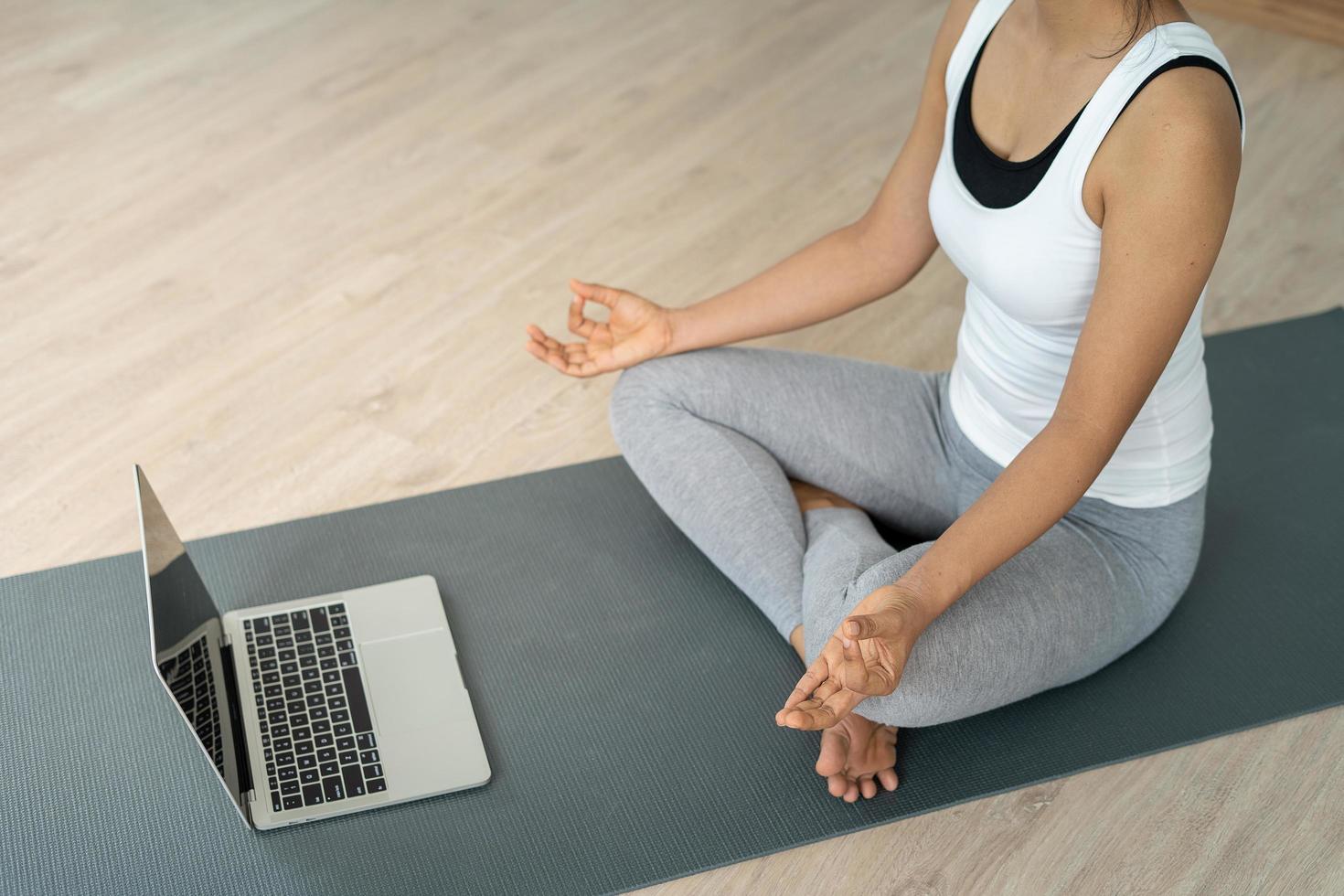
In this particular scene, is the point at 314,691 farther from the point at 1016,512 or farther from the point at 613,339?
the point at 1016,512

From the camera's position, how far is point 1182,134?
47.6 inches

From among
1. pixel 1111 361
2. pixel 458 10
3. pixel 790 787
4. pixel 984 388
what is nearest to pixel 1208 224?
pixel 1111 361

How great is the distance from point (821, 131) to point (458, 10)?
1105mm

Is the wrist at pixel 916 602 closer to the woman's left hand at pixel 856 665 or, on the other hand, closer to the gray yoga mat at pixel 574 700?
the woman's left hand at pixel 856 665

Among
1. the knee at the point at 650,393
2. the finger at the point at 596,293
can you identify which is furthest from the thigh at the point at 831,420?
the finger at the point at 596,293

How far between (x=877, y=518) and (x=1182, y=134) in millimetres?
668

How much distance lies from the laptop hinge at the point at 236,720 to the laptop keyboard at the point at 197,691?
44mm

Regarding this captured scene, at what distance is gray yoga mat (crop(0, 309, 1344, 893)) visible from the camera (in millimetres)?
1366

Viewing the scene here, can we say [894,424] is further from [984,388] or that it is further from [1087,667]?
[1087,667]

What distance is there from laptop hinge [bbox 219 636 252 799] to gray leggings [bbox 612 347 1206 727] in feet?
1.80

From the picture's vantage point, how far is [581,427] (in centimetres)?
204

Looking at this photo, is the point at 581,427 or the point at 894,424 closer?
the point at 894,424

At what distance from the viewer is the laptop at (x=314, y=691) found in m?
1.35

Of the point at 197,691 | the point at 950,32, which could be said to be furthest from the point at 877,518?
the point at 197,691
